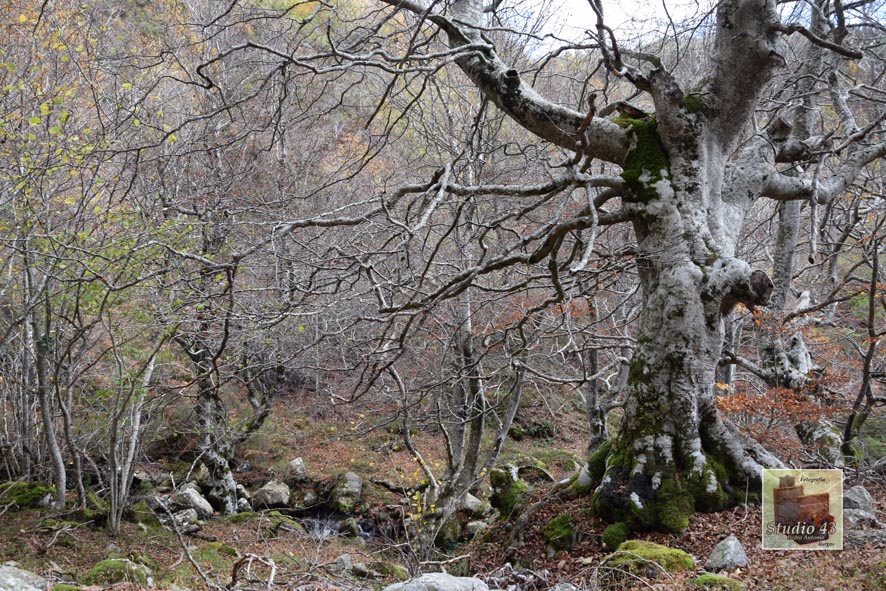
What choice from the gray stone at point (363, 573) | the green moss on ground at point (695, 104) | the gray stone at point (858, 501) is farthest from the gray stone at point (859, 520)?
the gray stone at point (363, 573)

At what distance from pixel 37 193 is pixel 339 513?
676 centimetres

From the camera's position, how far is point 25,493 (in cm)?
760

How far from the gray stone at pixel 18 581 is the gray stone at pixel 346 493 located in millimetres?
6859

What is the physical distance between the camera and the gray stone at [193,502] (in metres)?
9.34

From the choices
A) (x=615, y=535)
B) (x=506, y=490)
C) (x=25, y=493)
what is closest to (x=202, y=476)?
(x=25, y=493)

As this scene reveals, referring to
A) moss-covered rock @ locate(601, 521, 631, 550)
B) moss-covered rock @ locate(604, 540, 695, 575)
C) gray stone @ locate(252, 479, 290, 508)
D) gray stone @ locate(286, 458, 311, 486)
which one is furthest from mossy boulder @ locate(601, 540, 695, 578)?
gray stone @ locate(286, 458, 311, 486)

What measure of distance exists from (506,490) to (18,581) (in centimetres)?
446

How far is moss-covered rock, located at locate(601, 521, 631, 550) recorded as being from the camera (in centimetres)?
429

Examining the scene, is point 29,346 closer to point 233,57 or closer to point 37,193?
point 37,193

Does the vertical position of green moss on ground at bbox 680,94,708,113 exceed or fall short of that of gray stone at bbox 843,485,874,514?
it exceeds it

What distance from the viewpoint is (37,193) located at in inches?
274

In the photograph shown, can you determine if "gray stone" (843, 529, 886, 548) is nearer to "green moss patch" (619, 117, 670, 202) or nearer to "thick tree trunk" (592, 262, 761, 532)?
"thick tree trunk" (592, 262, 761, 532)

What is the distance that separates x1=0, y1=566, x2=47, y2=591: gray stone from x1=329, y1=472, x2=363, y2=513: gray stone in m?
6.86

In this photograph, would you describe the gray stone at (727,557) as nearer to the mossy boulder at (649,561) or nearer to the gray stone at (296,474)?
the mossy boulder at (649,561)
